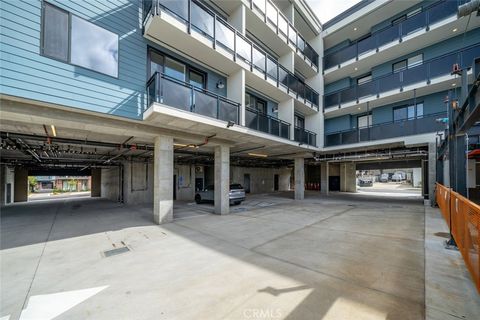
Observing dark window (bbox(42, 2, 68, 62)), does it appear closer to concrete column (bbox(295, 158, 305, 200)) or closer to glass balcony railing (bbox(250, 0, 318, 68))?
glass balcony railing (bbox(250, 0, 318, 68))

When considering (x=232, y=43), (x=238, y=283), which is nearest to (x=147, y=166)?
(x=232, y=43)

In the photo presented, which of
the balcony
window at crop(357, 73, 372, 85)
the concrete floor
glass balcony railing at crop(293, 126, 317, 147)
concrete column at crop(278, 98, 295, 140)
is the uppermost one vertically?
the balcony

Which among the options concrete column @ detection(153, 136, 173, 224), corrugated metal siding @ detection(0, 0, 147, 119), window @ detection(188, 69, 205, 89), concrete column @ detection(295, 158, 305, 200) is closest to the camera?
corrugated metal siding @ detection(0, 0, 147, 119)

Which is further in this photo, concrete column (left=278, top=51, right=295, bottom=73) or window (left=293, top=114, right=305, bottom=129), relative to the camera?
window (left=293, top=114, right=305, bottom=129)

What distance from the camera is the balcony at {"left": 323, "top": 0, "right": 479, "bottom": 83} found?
12.2 meters

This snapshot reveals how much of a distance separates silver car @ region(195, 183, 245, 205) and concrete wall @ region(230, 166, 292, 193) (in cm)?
798

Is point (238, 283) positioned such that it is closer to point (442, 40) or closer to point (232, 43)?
point (232, 43)

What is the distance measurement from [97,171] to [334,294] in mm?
29922

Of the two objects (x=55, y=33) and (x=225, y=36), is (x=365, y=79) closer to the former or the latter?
(x=225, y=36)

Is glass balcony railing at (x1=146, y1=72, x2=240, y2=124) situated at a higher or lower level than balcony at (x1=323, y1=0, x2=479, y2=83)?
lower

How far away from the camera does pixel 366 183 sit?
35438 mm

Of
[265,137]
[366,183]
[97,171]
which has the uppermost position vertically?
[265,137]

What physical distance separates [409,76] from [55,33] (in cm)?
1836

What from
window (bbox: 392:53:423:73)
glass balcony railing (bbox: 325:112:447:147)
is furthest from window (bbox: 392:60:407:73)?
glass balcony railing (bbox: 325:112:447:147)
